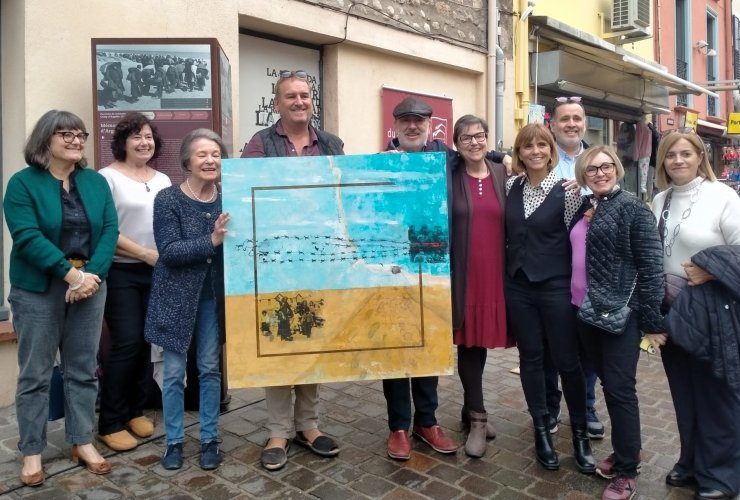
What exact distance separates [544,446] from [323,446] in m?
1.25

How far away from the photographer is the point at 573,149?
13.3 feet

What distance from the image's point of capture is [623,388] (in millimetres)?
3184

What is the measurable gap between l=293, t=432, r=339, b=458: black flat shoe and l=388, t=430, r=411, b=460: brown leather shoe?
1.04 feet

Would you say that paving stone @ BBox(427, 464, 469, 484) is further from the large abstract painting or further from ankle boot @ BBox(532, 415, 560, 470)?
the large abstract painting

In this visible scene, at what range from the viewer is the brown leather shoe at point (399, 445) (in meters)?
3.65

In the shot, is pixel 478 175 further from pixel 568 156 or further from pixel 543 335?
pixel 543 335

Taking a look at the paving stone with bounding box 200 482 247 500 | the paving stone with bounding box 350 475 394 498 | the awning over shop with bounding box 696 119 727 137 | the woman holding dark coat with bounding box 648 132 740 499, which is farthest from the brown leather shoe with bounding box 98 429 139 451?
the awning over shop with bounding box 696 119 727 137

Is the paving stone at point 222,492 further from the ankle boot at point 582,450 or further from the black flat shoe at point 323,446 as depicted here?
the ankle boot at point 582,450

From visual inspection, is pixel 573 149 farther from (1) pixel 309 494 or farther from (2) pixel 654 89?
(2) pixel 654 89

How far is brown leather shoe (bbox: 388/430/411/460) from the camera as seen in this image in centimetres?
365

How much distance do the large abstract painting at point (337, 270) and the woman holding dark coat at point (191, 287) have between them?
24 cm

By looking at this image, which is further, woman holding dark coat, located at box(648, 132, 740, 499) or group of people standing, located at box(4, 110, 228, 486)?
group of people standing, located at box(4, 110, 228, 486)

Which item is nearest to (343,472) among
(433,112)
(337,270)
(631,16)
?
(337,270)

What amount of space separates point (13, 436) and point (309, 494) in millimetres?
2074
